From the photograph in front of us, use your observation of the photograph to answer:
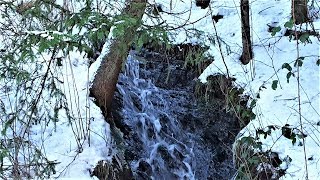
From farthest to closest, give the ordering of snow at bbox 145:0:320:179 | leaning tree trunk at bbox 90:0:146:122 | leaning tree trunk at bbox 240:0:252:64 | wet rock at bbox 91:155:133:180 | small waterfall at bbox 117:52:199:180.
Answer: leaning tree trunk at bbox 240:0:252:64
small waterfall at bbox 117:52:199:180
leaning tree trunk at bbox 90:0:146:122
snow at bbox 145:0:320:179
wet rock at bbox 91:155:133:180

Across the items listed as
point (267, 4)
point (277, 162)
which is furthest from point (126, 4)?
point (267, 4)

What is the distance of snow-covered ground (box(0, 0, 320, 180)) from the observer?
4779mm

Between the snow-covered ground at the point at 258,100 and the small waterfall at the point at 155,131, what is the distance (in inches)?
26.1

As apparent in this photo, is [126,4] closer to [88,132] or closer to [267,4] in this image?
[88,132]

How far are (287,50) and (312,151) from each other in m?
2.31

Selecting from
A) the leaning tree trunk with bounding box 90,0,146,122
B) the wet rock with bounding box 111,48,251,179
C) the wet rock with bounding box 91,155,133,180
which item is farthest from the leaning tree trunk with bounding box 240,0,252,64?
the wet rock with bounding box 91,155,133,180

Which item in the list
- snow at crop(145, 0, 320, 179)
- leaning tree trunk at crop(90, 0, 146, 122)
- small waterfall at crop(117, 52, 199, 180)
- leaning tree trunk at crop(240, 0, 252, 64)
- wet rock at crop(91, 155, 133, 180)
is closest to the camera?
wet rock at crop(91, 155, 133, 180)

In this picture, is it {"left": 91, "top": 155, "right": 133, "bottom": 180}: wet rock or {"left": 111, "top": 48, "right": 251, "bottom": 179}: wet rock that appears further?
{"left": 111, "top": 48, "right": 251, "bottom": 179}: wet rock

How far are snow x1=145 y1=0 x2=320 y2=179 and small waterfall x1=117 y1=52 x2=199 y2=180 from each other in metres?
0.77

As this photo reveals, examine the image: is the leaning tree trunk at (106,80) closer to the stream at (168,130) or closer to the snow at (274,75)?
the stream at (168,130)

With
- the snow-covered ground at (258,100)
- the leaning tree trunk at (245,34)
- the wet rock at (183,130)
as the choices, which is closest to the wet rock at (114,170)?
the snow-covered ground at (258,100)

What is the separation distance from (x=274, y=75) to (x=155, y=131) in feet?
6.08

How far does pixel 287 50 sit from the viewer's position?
6.74 metres

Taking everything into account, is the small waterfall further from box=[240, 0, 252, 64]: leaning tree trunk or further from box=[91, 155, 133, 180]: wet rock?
box=[240, 0, 252, 64]: leaning tree trunk
